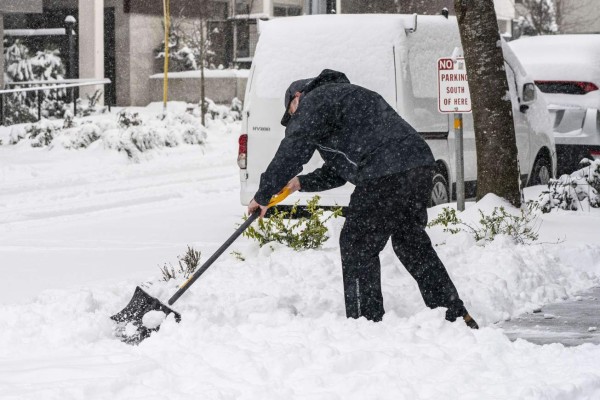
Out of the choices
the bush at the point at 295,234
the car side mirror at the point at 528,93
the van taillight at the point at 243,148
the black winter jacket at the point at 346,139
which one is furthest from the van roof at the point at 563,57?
the black winter jacket at the point at 346,139

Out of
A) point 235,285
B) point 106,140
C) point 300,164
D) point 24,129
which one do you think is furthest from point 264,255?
point 24,129

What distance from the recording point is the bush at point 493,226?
29.1ft

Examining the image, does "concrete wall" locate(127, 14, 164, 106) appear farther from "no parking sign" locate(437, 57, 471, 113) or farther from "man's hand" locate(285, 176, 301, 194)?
"man's hand" locate(285, 176, 301, 194)

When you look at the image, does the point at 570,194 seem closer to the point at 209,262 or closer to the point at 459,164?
the point at 459,164

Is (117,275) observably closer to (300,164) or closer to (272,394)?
(300,164)

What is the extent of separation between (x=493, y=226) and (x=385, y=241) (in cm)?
268

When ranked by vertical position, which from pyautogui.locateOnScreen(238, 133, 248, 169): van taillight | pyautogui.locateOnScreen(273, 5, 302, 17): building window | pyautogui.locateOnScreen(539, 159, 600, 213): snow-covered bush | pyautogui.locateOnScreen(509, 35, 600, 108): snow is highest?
pyautogui.locateOnScreen(273, 5, 302, 17): building window

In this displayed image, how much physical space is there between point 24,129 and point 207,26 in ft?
45.6

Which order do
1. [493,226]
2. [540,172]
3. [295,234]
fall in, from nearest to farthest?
[295,234] → [493,226] → [540,172]

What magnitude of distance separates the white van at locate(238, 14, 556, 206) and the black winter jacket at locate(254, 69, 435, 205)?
382 cm

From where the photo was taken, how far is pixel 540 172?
13.1 m

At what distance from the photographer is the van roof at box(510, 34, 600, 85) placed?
14586 mm

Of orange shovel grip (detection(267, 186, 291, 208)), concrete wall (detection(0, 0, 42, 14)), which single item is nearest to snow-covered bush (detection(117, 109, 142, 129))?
concrete wall (detection(0, 0, 42, 14))

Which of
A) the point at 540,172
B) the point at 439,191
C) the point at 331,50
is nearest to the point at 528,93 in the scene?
the point at 540,172
